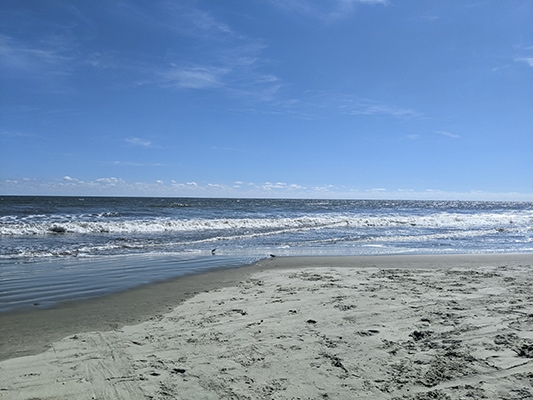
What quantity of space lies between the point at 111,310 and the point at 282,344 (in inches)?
122

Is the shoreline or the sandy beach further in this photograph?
the shoreline

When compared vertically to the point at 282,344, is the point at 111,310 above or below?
below

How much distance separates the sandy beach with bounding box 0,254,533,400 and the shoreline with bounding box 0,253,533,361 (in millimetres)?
28

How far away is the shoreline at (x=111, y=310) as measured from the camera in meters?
4.61

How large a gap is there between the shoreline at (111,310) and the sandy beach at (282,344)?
28mm

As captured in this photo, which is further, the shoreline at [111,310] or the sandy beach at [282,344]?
the shoreline at [111,310]

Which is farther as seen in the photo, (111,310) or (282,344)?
(111,310)

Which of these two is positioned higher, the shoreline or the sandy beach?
the sandy beach

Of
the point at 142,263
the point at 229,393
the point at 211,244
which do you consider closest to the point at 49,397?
the point at 229,393

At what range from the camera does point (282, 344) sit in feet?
13.5

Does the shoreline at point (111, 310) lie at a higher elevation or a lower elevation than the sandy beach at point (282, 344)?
lower

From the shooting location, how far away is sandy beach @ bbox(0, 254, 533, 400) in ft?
10.6

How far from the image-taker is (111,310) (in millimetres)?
5832

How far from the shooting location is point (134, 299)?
21.4ft
